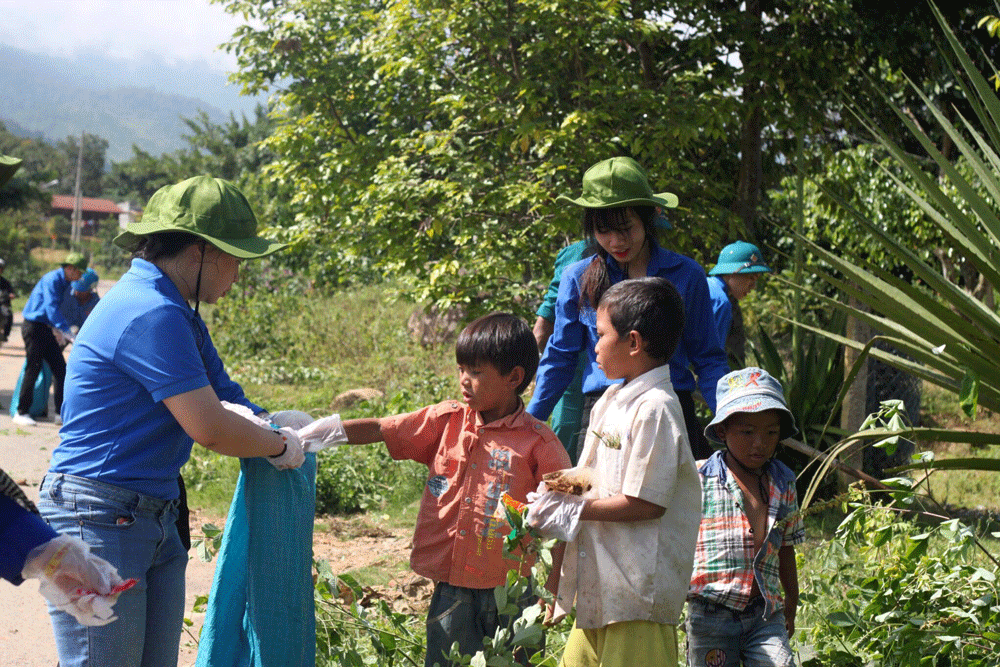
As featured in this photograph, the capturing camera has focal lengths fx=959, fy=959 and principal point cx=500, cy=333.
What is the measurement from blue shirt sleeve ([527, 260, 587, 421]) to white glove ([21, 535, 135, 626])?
177 cm

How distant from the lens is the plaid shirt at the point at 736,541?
2660 millimetres

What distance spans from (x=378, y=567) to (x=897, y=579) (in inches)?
110

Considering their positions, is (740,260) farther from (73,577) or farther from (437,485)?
(73,577)

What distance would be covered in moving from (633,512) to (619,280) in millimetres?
1280

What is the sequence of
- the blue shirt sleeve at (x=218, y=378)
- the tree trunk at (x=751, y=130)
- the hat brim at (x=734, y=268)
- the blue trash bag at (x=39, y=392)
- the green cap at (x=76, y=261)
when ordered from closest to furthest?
the blue shirt sleeve at (x=218, y=378) < the hat brim at (x=734, y=268) < the tree trunk at (x=751, y=130) < the blue trash bag at (x=39, y=392) < the green cap at (x=76, y=261)

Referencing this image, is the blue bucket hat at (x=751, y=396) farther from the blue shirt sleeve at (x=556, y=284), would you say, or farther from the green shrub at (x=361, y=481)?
the green shrub at (x=361, y=481)

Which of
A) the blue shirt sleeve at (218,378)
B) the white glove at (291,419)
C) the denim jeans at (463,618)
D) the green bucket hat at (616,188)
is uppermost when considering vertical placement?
the green bucket hat at (616,188)

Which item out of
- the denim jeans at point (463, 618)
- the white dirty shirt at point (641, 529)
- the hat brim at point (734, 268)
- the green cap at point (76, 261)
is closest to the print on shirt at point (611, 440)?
the white dirty shirt at point (641, 529)

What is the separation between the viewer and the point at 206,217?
94.0 inches

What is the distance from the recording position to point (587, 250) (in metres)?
3.70

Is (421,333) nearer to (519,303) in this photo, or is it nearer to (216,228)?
(519,303)

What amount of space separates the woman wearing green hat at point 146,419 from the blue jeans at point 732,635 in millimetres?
1275

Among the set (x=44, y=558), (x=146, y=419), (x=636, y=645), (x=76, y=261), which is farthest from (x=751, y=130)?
(x=44, y=558)

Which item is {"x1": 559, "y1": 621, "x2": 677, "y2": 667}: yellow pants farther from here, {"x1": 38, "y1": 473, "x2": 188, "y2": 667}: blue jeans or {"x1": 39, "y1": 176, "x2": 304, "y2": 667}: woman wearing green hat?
{"x1": 38, "y1": 473, "x2": 188, "y2": 667}: blue jeans
